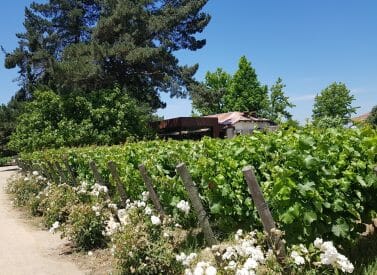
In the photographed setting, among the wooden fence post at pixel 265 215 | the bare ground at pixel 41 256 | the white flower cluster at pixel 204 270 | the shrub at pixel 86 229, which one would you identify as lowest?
the bare ground at pixel 41 256

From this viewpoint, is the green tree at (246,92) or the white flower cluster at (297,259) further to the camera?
the green tree at (246,92)

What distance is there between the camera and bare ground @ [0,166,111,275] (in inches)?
264

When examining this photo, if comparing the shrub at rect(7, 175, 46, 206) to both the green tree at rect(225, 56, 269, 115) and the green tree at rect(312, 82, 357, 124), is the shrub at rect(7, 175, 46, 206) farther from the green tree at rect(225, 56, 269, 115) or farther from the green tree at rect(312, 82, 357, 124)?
the green tree at rect(312, 82, 357, 124)

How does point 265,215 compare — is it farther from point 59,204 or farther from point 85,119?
point 85,119

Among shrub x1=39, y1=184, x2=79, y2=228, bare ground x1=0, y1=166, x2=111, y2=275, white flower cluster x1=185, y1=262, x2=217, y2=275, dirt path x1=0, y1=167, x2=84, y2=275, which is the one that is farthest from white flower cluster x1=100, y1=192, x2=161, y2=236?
white flower cluster x1=185, y1=262, x2=217, y2=275

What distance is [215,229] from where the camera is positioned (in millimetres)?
6777

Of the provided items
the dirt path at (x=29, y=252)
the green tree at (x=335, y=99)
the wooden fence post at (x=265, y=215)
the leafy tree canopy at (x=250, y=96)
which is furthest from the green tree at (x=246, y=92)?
the wooden fence post at (x=265, y=215)

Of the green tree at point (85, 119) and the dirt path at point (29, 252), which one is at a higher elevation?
the green tree at point (85, 119)

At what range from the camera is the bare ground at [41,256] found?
6.70m

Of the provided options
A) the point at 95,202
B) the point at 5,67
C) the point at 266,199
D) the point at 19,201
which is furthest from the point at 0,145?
the point at 266,199

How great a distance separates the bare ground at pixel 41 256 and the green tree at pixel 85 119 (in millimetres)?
16861

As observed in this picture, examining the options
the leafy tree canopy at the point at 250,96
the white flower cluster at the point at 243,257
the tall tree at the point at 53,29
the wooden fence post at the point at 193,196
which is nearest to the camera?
the white flower cluster at the point at 243,257

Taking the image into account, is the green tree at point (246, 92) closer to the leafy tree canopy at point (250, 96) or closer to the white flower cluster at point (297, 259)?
the leafy tree canopy at point (250, 96)

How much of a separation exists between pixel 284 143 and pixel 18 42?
38.6 meters
